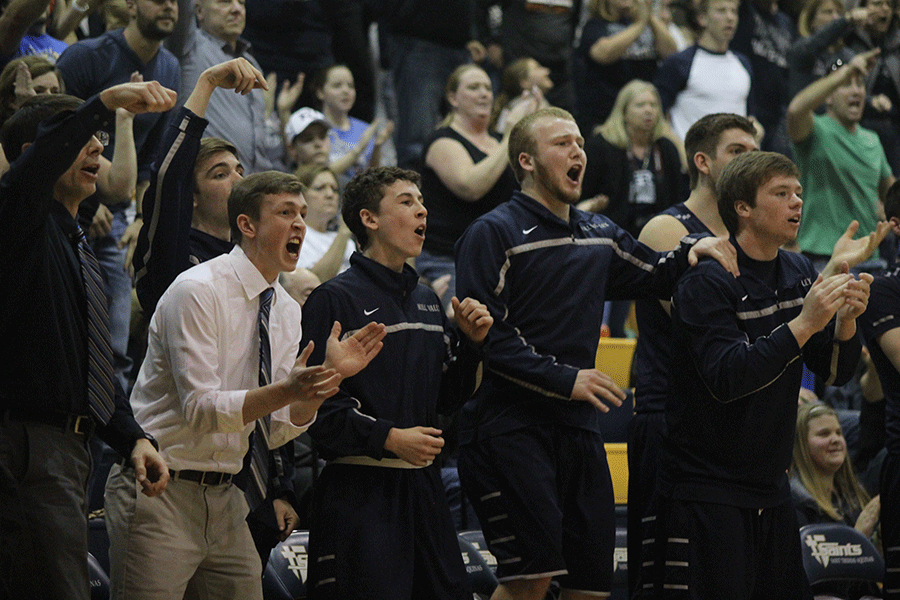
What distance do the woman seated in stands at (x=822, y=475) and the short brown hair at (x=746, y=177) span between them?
2.13 metres

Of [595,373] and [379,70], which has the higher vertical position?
[379,70]

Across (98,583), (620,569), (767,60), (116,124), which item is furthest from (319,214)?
(767,60)

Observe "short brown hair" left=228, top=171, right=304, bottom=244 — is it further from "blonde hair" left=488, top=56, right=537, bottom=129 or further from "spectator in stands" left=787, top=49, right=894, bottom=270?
"spectator in stands" left=787, top=49, right=894, bottom=270

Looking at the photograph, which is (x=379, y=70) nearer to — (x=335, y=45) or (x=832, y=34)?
(x=335, y=45)

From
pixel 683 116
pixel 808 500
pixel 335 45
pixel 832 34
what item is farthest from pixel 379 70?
pixel 808 500

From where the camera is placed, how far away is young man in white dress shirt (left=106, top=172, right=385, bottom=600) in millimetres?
3469

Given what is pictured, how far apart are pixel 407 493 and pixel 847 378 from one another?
6.00 feet

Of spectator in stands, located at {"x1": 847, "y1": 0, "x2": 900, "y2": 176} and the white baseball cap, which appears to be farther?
spectator in stands, located at {"x1": 847, "y1": 0, "x2": 900, "y2": 176}

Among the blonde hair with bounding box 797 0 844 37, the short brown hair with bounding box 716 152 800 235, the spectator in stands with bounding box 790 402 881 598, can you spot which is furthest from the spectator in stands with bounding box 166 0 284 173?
the blonde hair with bounding box 797 0 844 37

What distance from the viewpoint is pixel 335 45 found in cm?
927

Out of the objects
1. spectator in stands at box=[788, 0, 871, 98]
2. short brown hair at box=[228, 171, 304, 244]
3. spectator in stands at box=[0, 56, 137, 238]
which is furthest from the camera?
spectator in stands at box=[788, 0, 871, 98]

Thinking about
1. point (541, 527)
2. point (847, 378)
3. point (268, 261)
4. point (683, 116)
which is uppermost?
point (683, 116)

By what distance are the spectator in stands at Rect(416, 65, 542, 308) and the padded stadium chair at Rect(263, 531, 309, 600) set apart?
2179mm

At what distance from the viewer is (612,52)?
9.25 m
